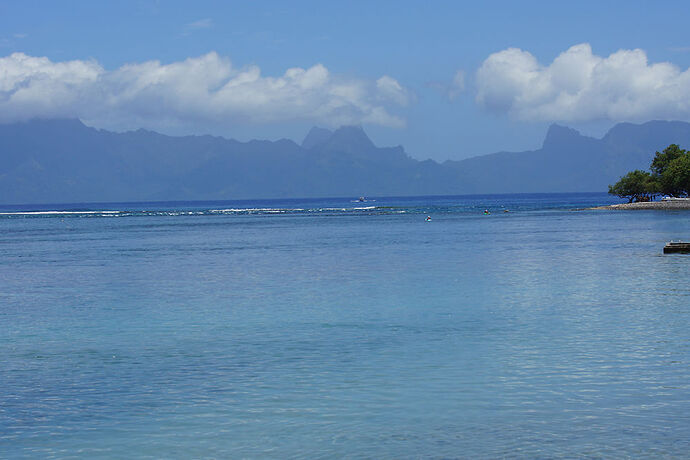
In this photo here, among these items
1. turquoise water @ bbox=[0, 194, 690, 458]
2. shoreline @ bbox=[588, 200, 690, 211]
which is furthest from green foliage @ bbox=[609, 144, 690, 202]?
turquoise water @ bbox=[0, 194, 690, 458]

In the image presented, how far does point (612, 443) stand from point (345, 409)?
5420 mm

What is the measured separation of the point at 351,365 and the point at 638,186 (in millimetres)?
176304

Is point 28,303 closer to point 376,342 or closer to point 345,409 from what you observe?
point 376,342

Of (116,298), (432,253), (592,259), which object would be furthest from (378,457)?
(432,253)

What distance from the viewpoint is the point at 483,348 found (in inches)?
888

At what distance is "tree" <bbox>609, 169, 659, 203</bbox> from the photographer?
17750cm

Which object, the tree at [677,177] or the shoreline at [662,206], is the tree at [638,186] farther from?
the shoreline at [662,206]

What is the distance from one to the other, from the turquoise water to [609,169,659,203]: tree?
14309 centimetres

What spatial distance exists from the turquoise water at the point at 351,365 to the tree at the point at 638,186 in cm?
14309

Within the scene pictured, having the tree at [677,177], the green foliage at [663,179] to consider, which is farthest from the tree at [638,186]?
the tree at [677,177]

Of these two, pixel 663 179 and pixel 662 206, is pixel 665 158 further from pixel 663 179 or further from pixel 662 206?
pixel 662 206

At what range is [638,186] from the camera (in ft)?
599

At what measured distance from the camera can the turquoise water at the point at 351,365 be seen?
14.7 m

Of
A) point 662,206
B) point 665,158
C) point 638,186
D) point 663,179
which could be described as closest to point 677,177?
point 663,179
